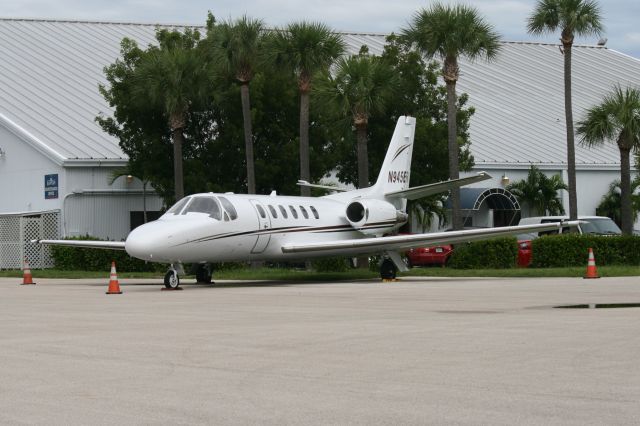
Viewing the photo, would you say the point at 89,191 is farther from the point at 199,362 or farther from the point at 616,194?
the point at 199,362

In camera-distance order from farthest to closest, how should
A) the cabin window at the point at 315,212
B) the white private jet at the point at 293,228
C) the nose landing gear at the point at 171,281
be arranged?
the cabin window at the point at 315,212, the white private jet at the point at 293,228, the nose landing gear at the point at 171,281

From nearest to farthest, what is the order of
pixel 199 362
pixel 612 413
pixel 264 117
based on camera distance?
pixel 612 413
pixel 199 362
pixel 264 117

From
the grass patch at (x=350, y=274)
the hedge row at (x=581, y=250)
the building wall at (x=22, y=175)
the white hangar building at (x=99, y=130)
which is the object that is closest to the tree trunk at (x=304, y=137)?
the grass patch at (x=350, y=274)

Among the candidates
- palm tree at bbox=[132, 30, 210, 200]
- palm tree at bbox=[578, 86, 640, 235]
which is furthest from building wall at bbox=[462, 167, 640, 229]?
palm tree at bbox=[132, 30, 210, 200]

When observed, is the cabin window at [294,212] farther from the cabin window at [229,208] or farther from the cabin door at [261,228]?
the cabin window at [229,208]

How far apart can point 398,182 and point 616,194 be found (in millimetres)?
24283

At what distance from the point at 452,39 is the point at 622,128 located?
6.62 meters

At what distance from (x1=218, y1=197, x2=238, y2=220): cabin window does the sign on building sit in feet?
62.4

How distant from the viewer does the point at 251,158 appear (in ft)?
133

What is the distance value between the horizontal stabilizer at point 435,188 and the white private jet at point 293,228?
3cm

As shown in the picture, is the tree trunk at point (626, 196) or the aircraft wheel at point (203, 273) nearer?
the aircraft wheel at point (203, 273)

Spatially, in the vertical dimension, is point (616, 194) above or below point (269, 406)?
above

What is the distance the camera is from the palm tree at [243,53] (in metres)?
39.6

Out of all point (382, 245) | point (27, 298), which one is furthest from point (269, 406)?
point (382, 245)
